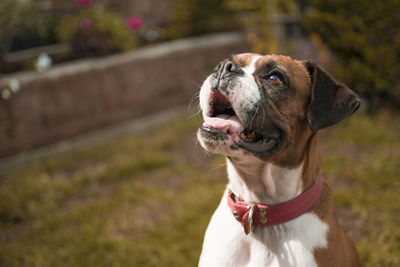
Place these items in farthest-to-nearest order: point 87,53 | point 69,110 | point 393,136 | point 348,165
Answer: point 87,53
point 69,110
point 393,136
point 348,165

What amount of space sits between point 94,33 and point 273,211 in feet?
16.8

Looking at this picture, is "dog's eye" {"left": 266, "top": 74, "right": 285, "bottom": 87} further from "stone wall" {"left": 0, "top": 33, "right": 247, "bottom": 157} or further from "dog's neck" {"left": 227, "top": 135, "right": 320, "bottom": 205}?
"stone wall" {"left": 0, "top": 33, "right": 247, "bottom": 157}

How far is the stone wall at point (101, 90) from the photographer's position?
523 centimetres

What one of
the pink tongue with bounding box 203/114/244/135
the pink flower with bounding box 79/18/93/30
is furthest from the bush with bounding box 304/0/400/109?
the pink tongue with bounding box 203/114/244/135

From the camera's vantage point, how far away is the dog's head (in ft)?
6.75

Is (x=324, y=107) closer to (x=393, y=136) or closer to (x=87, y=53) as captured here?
(x=393, y=136)

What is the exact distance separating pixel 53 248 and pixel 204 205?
1542 millimetres

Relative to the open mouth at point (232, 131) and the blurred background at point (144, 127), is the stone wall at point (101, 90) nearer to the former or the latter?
the blurred background at point (144, 127)

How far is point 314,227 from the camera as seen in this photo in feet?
6.77

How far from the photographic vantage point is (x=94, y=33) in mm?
6293

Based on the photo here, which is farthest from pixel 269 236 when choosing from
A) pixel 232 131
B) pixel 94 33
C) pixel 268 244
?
pixel 94 33

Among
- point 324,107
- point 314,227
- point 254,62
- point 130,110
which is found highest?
point 254,62

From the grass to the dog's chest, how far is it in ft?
4.25

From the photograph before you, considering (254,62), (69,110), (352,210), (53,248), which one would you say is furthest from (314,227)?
(69,110)
